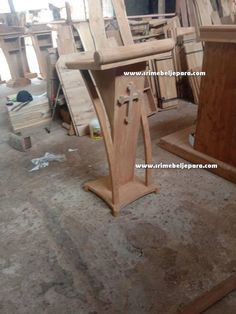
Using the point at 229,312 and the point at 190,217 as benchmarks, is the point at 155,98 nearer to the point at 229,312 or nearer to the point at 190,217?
the point at 190,217

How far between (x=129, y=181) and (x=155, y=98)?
1935 millimetres

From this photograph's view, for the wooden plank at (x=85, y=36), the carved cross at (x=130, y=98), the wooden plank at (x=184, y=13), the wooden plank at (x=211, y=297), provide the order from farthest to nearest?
the wooden plank at (x=184, y=13) < the wooden plank at (x=85, y=36) < the carved cross at (x=130, y=98) < the wooden plank at (x=211, y=297)

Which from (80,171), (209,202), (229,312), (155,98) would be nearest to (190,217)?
(209,202)

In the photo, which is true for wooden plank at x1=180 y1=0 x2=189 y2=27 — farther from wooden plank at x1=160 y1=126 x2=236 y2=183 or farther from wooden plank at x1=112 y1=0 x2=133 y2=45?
wooden plank at x1=160 y1=126 x2=236 y2=183

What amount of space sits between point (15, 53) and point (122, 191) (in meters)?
5.21

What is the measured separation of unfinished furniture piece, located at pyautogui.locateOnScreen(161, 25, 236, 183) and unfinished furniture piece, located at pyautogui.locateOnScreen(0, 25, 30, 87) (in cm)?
437

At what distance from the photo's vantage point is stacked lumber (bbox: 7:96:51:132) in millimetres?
3291

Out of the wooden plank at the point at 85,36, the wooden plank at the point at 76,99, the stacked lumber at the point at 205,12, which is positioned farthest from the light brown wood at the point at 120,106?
the stacked lumber at the point at 205,12

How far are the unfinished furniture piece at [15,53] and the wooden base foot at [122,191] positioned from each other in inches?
166

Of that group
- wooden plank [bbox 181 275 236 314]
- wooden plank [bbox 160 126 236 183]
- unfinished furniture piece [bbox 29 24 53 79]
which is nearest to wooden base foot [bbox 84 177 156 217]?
wooden plank [bbox 160 126 236 183]

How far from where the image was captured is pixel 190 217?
5.87ft

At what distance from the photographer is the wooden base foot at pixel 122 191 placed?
6.17 feet

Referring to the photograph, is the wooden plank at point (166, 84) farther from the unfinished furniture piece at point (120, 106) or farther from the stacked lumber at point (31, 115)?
the unfinished furniture piece at point (120, 106)

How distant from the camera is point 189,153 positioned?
2391mm
